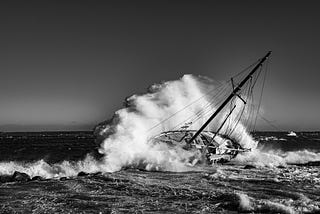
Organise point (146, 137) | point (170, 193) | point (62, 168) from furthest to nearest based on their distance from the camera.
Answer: point (146, 137) → point (62, 168) → point (170, 193)

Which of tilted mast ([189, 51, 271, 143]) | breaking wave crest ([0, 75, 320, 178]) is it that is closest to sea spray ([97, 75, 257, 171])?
breaking wave crest ([0, 75, 320, 178])

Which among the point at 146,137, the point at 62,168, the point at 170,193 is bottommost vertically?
the point at 170,193

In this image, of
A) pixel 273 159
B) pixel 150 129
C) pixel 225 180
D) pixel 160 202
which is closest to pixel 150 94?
pixel 150 129

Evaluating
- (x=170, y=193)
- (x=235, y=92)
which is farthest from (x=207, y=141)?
(x=170, y=193)

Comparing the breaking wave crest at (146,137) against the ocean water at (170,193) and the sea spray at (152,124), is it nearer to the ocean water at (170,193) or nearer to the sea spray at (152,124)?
the sea spray at (152,124)

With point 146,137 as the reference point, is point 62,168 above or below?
below

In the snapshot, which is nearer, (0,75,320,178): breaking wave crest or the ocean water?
the ocean water

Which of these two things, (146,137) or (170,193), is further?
(146,137)

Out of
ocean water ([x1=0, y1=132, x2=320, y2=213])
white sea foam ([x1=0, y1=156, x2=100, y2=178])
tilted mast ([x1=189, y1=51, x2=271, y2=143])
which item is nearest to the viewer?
ocean water ([x1=0, y1=132, x2=320, y2=213])

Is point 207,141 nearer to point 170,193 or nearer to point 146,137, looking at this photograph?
point 146,137

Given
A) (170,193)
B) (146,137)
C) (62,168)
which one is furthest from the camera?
(146,137)

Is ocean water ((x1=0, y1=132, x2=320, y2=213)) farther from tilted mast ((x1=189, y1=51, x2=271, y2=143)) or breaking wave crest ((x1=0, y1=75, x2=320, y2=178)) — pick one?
tilted mast ((x1=189, y1=51, x2=271, y2=143))

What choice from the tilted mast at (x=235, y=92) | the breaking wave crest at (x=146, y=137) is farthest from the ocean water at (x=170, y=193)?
the tilted mast at (x=235, y=92)

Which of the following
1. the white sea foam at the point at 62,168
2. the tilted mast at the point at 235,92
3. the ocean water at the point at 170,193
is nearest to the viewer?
the ocean water at the point at 170,193
